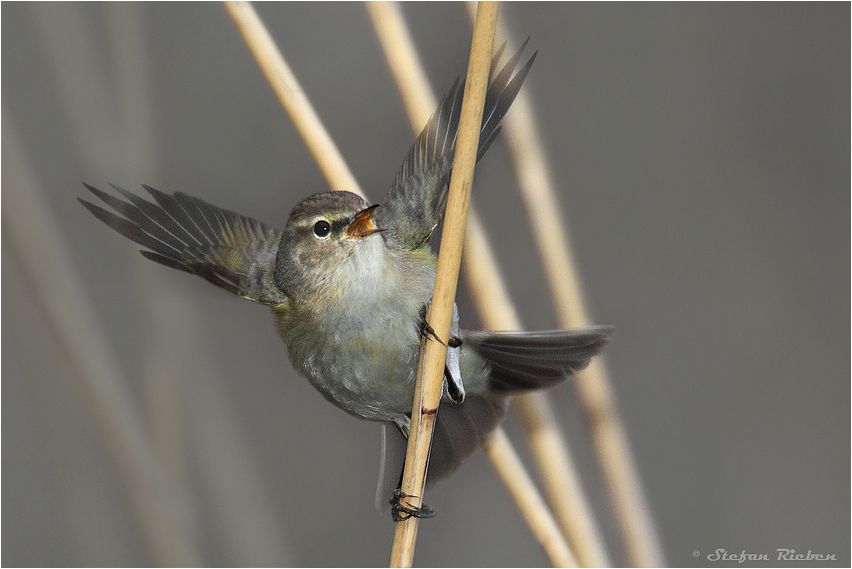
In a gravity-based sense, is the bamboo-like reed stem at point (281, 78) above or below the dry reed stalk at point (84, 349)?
above

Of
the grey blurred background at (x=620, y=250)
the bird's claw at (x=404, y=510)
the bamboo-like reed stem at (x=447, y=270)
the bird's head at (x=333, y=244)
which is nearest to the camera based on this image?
the bamboo-like reed stem at (x=447, y=270)

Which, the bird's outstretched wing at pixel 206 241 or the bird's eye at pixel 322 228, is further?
the bird's outstretched wing at pixel 206 241

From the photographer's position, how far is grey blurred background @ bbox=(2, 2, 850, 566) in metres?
2.10

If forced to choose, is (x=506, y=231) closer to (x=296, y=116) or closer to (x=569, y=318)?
(x=569, y=318)

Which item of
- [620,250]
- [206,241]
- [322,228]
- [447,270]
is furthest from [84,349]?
[620,250]

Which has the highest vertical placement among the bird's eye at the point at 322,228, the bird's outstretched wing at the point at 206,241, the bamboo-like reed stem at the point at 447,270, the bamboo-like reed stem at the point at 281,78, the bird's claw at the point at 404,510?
the bamboo-like reed stem at the point at 281,78

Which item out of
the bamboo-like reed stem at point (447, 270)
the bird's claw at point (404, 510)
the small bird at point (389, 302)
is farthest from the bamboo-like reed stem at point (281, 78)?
the bird's claw at point (404, 510)

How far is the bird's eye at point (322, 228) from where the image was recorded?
1.06 metres

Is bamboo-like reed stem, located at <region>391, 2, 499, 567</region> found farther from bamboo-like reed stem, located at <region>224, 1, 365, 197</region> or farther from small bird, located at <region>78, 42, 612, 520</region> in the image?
bamboo-like reed stem, located at <region>224, 1, 365, 197</region>

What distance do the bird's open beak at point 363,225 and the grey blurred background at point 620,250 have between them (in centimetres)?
105

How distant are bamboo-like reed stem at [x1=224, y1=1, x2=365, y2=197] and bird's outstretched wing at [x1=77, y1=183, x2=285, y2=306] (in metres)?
0.27

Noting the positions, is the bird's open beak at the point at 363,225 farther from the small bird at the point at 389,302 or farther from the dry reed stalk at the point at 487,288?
the dry reed stalk at the point at 487,288

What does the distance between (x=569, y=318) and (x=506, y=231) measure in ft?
3.16

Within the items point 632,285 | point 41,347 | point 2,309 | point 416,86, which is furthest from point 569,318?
point 2,309
